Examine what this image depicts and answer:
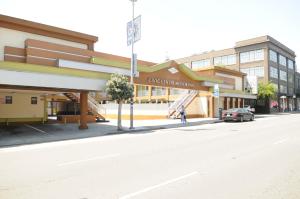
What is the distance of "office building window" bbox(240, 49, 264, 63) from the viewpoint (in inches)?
2532

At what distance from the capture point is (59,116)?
2848cm

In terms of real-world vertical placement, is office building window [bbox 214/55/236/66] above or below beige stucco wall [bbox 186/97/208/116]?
above

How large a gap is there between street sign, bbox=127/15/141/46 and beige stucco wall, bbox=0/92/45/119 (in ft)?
34.9

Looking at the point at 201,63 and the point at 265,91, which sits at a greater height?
the point at 201,63

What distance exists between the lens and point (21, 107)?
26.0 m

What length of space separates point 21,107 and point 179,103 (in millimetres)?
19015

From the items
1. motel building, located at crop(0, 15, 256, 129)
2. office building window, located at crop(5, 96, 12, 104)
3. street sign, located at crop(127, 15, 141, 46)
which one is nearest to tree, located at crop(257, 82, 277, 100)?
motel building, located at crop(0, 15, 256, 129)

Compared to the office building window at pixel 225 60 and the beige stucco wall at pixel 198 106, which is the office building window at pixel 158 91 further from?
the office building window at pixel 225 60

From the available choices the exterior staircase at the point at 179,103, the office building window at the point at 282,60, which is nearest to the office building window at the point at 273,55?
the office building window at the point at 282,60

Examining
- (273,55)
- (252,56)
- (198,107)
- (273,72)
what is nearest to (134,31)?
(198,107)

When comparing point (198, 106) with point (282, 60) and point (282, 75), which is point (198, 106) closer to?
point (282, 75)

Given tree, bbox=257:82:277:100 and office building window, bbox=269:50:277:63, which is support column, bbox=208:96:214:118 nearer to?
tree, bbox=257:82:277:100

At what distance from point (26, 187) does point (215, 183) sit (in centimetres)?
422

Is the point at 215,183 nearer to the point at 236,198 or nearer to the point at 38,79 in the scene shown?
the point at 236,198
